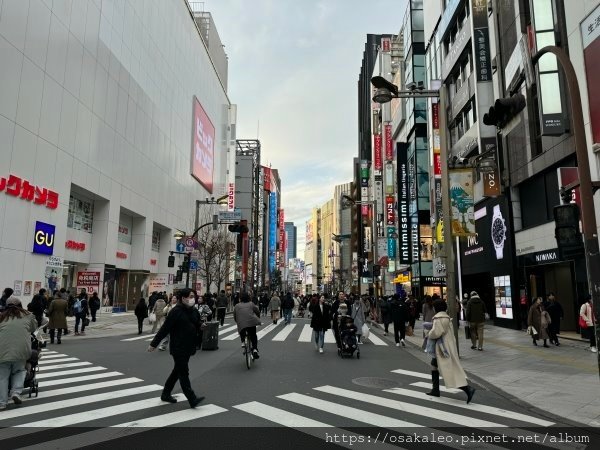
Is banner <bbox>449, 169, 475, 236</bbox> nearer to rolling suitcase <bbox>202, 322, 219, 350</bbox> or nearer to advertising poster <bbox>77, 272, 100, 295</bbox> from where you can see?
rolling suitcase <bbox>202, 322, 219, 350</bbox>

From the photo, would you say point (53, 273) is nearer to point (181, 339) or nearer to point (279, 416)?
point (181, 339)

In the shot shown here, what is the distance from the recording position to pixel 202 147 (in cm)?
6406

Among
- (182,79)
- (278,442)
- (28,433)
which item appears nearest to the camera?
(278,442)

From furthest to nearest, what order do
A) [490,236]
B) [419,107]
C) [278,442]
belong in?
[419,107] < [490,236] < [278,442]

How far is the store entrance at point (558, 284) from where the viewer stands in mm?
20041

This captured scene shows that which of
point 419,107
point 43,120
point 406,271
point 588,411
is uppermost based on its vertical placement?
point 419,107

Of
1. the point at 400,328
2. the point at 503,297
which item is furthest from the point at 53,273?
the point at 503,297

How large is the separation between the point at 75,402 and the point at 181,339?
215 cm

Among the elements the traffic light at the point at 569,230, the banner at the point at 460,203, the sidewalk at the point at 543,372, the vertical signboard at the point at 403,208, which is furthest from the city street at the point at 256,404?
the vertical signboard at the point at 403,208

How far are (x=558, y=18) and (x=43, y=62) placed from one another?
25957 millimetres

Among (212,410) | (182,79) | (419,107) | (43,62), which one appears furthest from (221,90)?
(212,410)

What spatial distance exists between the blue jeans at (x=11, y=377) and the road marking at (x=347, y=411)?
13.7ft

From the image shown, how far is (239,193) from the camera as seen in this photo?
10994 centimetres

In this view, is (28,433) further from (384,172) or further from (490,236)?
(384,172)
